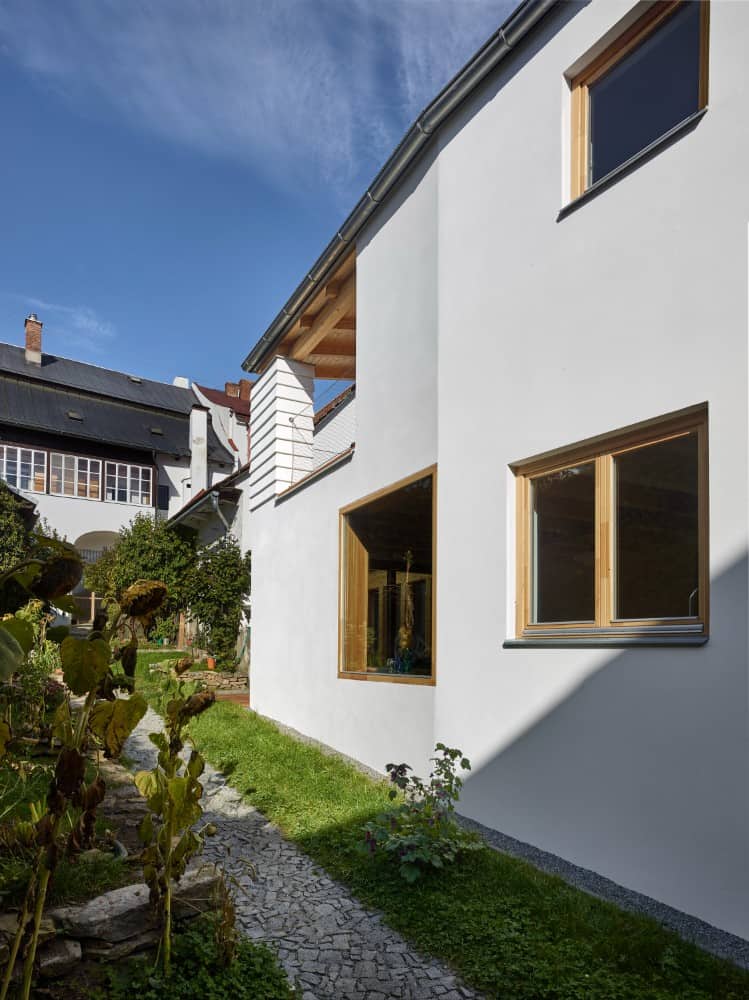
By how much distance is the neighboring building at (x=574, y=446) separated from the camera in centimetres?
352

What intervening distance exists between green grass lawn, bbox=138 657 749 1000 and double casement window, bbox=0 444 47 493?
68.7ft

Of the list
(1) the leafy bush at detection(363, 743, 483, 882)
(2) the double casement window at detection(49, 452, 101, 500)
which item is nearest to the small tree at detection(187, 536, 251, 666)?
(1) the leafy bush at detection(363, 743, 483, 882)

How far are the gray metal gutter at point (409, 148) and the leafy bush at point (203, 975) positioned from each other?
18.7ft

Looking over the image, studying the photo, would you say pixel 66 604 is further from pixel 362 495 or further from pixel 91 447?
pixel 91 447

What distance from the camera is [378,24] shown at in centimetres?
663

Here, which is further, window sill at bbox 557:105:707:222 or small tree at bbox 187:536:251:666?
small tree at bbox 187:536:251:666

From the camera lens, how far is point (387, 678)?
644cm

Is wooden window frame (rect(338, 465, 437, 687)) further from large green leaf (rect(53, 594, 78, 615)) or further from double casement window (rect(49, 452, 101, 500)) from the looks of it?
double casement window (rect(49, 452, 101, 500))

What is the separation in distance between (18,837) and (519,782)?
9.36 ft

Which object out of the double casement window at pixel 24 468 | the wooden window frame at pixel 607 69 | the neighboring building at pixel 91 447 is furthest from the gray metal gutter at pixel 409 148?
the double casement window at pixel 24 468

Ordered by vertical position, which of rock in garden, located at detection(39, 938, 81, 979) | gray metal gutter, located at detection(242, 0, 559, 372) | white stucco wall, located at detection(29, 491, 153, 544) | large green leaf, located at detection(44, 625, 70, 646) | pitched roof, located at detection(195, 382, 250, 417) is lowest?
rock in garden, located at detection(39, 938, 81, 979)

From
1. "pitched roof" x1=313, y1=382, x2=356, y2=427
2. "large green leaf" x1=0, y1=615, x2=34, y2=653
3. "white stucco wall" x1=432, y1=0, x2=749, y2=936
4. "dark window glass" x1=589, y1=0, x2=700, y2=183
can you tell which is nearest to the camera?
"large green leaf" x1=0, y1=615, x2=34, y2=653

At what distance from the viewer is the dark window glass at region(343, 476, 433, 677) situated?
19.9 ft

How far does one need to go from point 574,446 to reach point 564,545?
639 millimetres
